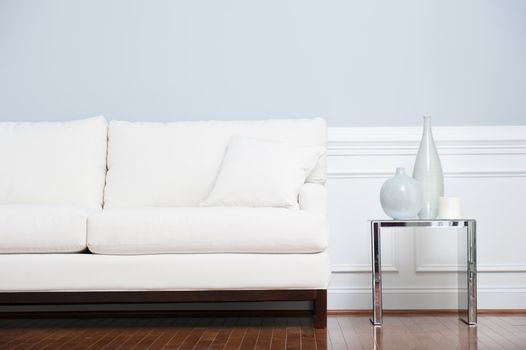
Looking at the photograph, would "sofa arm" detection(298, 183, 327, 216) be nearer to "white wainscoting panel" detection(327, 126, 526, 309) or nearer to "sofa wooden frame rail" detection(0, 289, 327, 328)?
"sofa wooden frame rail" detection(0, 289, 327, 328)

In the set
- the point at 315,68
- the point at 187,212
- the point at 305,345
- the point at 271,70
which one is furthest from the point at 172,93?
the point at 305,345

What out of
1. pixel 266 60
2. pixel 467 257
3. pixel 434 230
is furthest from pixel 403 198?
pixel 266 60

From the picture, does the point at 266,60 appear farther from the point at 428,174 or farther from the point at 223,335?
the point at 223,335

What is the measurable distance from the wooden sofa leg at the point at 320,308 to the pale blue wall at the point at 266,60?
1079mm

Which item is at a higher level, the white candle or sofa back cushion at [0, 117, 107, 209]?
sofa back cushion at [0, 117, 107, 209]

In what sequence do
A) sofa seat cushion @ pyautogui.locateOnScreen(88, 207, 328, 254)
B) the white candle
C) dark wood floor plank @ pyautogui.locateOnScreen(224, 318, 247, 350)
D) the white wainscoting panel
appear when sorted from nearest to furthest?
1. dark wood floor plank @ pyautogui.locateOnScreen(224, 318, 247, 350)
2. sofa seat cushion @ pyautogui.locateOnScreen(88, 207, 328, 254)
3. the white candle
4. the white wainscoting panel

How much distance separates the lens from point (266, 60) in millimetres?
3432

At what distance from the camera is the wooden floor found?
2404mm

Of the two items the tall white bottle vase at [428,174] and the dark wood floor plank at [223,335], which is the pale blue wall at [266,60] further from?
the dark wood floor plank at [223,335]

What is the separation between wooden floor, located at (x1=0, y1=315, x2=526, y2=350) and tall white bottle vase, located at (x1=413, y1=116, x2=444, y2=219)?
1.63 ft

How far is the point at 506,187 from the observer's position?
3316 millimetres

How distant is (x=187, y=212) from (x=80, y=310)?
964 mm

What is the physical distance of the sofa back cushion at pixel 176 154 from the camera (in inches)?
121

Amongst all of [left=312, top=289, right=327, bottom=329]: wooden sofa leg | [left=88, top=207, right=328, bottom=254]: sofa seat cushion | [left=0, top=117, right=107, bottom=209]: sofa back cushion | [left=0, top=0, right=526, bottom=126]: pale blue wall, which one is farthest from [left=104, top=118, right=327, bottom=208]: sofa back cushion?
[left=312, top=289, right=327, bottom=329]: wooden sofa leg
